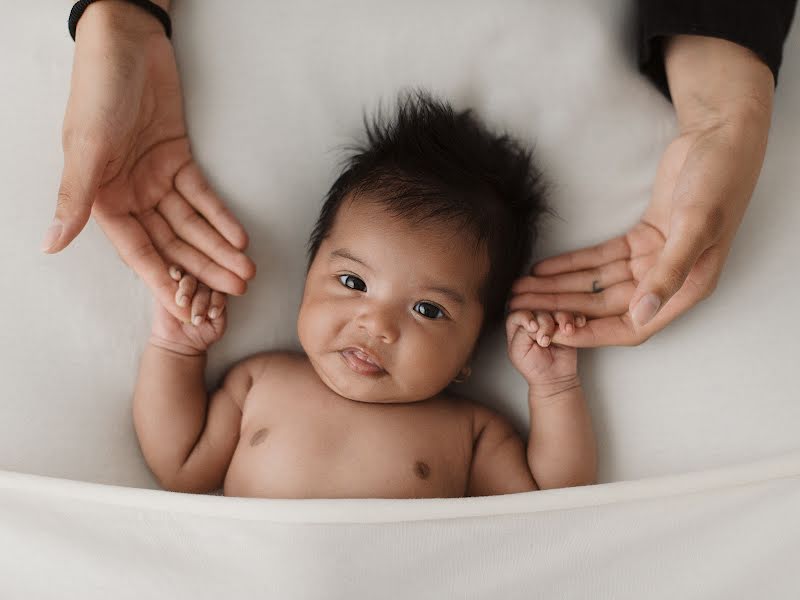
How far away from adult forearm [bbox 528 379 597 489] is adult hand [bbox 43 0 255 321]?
1.45ft

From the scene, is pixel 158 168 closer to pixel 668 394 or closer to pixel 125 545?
pixel 125 545

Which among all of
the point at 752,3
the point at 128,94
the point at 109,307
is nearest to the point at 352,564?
the point at 109,307

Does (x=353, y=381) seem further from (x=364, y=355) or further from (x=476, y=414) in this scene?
(x=476, y=414)

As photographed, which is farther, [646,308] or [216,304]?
[216,304]

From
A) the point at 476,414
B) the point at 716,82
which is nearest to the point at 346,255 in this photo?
the point at 476,414

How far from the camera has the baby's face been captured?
3.34 ft

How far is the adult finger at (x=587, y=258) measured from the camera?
112 centimetres

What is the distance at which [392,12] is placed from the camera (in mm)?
1138

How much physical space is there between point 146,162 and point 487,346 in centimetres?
54

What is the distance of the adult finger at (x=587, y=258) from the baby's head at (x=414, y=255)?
5 cm

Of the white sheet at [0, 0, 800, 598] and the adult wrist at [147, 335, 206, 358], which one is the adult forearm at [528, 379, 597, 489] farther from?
the adult wrist at [147, 335, 206, 358]

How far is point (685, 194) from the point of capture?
37.5 inches

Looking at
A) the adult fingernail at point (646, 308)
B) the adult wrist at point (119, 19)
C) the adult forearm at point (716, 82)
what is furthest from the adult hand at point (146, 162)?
the adult forearm at point (716, 82)

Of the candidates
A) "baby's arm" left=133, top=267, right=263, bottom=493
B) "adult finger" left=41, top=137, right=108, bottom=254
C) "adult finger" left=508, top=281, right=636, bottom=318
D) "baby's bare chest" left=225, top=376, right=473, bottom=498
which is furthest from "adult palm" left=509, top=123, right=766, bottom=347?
"adult finger" left=41, top=137, right=108, bottom=254
